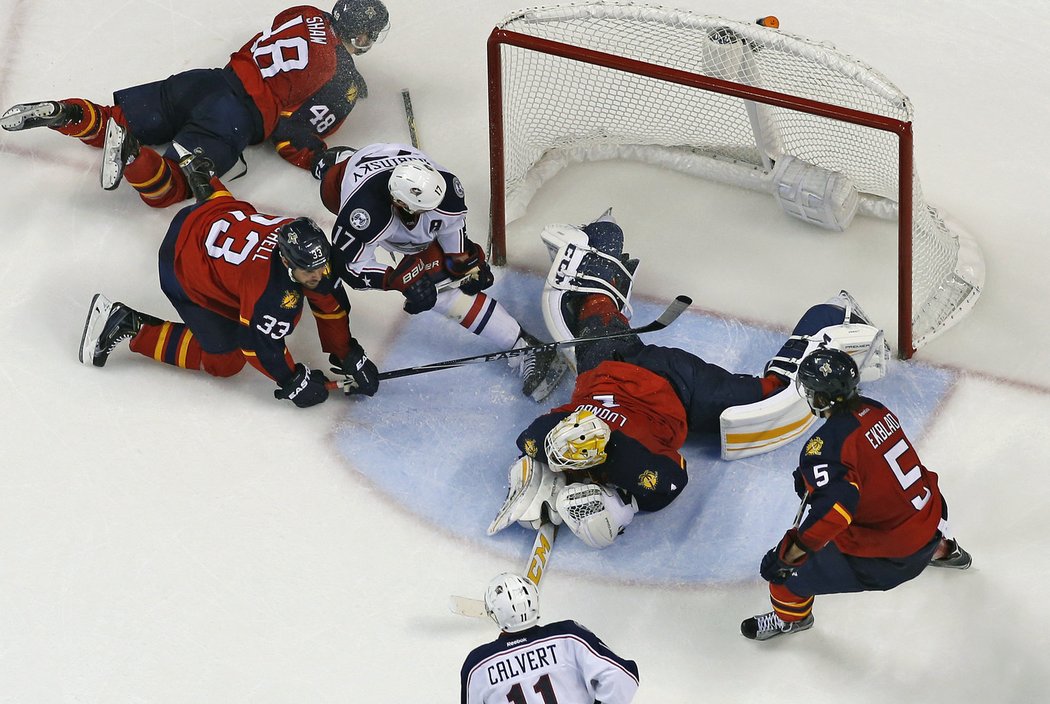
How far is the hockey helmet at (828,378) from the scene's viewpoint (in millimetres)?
3930

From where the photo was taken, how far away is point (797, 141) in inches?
212

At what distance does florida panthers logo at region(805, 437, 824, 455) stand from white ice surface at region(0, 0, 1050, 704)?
78 cm

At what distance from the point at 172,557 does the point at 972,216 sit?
2966mm

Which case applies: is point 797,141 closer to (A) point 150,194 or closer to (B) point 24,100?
(A) point 150,194

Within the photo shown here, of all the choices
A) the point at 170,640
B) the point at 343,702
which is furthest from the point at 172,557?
the point at 343,702

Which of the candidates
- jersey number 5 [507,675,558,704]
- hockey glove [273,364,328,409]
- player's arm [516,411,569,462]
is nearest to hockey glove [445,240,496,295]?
hockey glove [273,364,328,409]

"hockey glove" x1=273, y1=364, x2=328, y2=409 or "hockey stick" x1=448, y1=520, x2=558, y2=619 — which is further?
"hockey glove" x1=273, y1=364, x2=328, y2=409

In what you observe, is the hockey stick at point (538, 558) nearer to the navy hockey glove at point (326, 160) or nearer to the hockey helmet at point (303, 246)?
the hockey helmet at point (303, 246)

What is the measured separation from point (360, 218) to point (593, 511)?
1164mm

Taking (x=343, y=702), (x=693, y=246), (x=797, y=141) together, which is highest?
(x=797, y=141)

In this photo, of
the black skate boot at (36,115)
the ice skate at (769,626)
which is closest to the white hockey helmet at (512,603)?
the ice skate at (769,626)

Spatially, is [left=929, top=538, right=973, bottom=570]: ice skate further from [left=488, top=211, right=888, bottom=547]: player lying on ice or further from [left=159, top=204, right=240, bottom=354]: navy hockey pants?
[left=159, top=204, right=240, bottom=354]: navy hockey pants

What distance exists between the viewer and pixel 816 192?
17.7 feet

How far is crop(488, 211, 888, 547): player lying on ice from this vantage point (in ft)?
15.0
